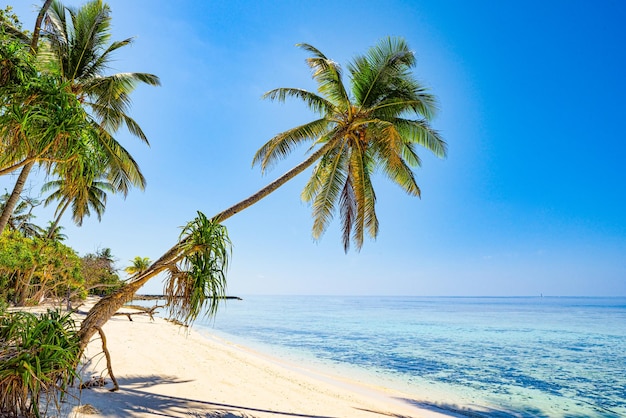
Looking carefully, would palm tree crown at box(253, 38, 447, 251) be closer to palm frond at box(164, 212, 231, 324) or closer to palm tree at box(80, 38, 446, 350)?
palm tree at box(80, 38, 446, 350)

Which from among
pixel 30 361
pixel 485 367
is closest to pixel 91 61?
pixel 30 361

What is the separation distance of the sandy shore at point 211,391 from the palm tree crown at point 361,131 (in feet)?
13.2

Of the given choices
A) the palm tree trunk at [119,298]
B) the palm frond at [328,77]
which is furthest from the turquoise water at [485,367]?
the palm frond at [328,77]

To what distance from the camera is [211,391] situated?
23.8 ft

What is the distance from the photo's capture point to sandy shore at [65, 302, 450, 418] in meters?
5.70

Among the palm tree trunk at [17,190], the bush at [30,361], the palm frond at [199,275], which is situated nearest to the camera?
the bush at [30,361]

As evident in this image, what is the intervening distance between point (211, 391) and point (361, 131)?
7.16 m

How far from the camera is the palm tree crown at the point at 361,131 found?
9.34 metres

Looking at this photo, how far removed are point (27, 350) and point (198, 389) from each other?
407 centimetres

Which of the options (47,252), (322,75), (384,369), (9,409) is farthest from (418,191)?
(47,252)

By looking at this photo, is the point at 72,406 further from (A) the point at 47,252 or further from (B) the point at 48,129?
(A) the point at 47,252

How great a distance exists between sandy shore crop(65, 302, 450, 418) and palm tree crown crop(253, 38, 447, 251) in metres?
4.03

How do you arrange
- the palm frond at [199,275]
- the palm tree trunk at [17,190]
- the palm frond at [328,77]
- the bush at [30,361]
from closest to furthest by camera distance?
the bush at [30,361], the palm frond at [199,275], the palm tree trunk at [17,190], the palm frond at [328,77]

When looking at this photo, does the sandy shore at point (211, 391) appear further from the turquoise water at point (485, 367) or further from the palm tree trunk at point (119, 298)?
the turquoise water at point (485, 367)
